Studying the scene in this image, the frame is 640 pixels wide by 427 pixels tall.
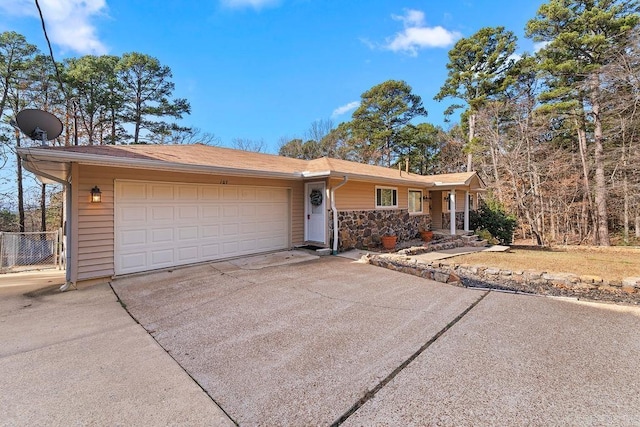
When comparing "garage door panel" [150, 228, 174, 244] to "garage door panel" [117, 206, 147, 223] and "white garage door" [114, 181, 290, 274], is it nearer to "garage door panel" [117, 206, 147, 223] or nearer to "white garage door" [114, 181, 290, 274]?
"white garage door" [114, 181, 290, 274]

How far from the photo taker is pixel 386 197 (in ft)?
34.8

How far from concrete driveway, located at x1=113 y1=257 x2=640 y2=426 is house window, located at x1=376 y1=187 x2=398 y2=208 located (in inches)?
218

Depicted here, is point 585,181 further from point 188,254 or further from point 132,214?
point 132,214

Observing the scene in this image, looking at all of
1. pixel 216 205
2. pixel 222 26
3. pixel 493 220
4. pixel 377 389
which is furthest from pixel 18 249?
pixel 493 220

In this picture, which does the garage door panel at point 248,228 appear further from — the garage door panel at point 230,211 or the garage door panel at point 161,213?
the garage door panel at point 161,213

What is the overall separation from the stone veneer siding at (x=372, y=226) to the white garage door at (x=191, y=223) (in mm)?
1874

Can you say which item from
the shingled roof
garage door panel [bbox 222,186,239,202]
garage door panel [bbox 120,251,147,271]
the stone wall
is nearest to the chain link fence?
the shingled roof

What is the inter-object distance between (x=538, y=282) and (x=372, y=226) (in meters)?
4.95

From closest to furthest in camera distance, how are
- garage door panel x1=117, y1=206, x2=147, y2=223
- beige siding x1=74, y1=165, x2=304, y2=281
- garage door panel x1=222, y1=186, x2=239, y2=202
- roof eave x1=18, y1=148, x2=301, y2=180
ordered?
roof eave x1=18, y1=148, x2=301, y2=180, beige siding x1=74, y1=165, x2=304, y2=281, garage door panel x1=117, y1=206, x2=147, y2=223, garage door panel x1=222, y1=186, x2=239, y2=202

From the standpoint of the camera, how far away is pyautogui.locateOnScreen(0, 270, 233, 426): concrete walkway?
6.79ft

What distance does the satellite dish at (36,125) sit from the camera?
485 cm

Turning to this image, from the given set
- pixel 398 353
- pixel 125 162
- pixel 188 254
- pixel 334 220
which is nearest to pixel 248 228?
pixel 188 254

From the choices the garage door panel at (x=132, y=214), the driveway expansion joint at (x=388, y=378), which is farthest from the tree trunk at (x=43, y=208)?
the driveway expansion joint at (x=388, y=378)

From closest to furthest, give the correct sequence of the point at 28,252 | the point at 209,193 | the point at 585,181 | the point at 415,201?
the point at 209,193, the point at 28,252, the point at 415,201, the point at 585,181
